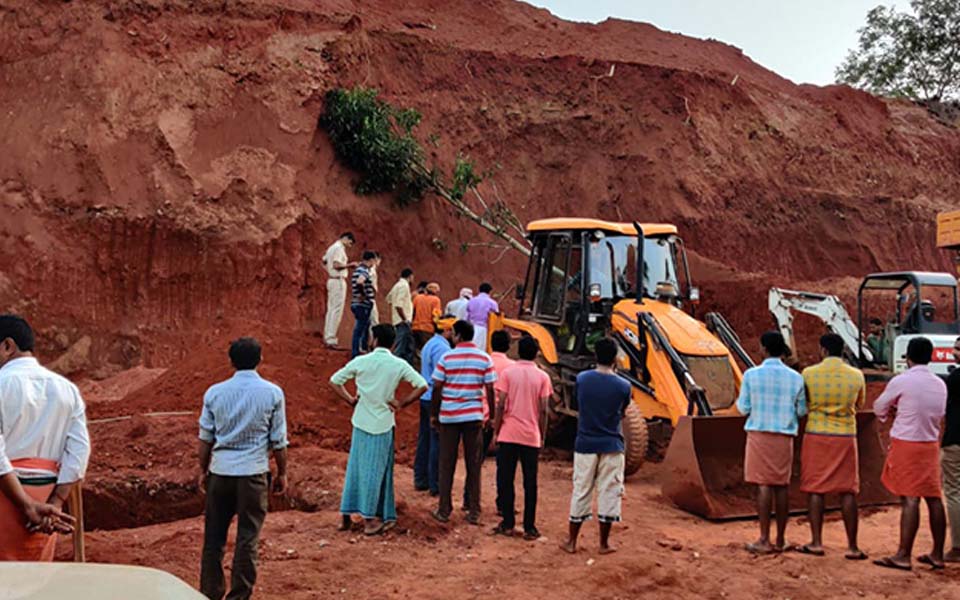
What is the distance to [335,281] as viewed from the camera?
15383mm

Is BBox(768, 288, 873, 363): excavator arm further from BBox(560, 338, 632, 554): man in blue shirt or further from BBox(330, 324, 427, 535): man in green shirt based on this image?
BBox(330, 324, 427, 535): man in green shirt

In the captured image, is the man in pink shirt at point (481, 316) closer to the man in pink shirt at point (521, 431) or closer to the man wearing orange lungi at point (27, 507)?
the man in pink shirt at point (521, 431)

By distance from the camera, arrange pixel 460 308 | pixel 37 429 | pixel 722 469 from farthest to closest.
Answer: pixel 460 308
pixel 722 469
pixel 37 429

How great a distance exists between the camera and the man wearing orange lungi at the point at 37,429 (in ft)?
15.2

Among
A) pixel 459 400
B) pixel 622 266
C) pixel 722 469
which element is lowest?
pixel 722 469

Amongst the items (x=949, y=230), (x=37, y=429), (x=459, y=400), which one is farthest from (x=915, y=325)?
(x=37, y=429)

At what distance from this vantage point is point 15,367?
4715 millimetres

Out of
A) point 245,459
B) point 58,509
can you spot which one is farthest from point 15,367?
point 245,459

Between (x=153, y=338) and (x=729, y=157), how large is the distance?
1702 cm

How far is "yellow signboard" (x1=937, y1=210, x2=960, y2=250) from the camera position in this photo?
15.7m

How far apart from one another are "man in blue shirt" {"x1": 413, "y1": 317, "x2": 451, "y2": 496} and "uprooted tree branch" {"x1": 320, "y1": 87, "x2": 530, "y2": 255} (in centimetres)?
1074

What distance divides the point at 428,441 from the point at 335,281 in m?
6.42

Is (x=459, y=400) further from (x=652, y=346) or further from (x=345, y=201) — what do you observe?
(x=345, y=201)

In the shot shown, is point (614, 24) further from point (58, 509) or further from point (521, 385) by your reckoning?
point (58, 509)
